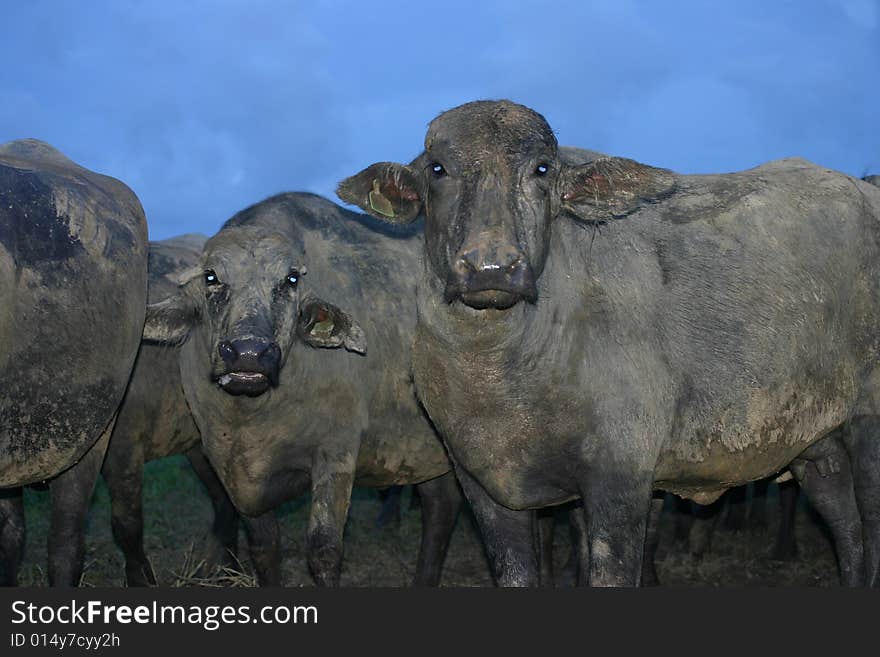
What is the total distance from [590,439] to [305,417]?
9.57 feet

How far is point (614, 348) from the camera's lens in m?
5.41

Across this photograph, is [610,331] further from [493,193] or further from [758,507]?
[758,507]

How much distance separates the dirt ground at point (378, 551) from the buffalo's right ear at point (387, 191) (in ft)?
9.78

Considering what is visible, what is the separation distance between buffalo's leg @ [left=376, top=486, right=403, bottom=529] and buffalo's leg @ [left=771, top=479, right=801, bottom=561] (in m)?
3.73

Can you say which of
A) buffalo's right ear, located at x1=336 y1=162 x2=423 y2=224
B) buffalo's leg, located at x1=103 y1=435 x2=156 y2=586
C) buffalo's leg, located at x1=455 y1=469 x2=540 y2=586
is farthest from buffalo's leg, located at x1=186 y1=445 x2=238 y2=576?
buffalo's right ear, located at x1=336 y1=162 x2=423 y2=224

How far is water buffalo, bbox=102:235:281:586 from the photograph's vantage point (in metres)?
8.71

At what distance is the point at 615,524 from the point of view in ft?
16.9

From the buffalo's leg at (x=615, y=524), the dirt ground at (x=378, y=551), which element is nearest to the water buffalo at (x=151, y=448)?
the dirt ground at (x=378, y=551)

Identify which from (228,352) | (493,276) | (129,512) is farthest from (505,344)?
(129,512)

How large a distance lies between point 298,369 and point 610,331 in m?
2.86

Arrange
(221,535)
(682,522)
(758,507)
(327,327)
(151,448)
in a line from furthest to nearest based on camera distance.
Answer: (758,507), (682,522), (221,535), (151,448), (327,327)

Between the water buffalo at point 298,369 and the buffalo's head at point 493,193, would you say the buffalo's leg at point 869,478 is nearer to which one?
the buffalo's head at point 493,193

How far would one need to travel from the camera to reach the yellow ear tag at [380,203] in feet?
18.6

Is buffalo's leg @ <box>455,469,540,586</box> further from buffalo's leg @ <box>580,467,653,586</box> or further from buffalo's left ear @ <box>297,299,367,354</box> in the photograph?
buffalo's left ear @ <box>297,299,367,354</box>
